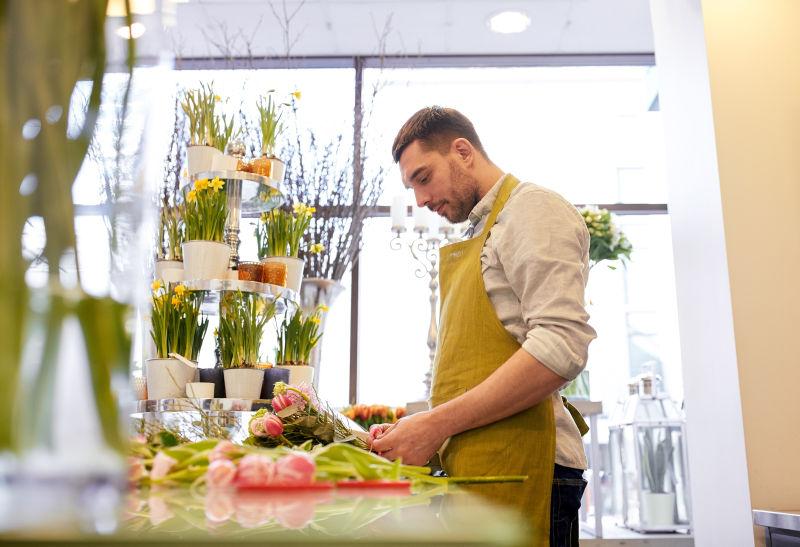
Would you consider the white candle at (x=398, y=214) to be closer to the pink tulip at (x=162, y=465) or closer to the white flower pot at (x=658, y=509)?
the white flower pot at (x=658, y=509)

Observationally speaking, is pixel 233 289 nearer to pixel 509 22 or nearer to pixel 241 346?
pixel 241 346

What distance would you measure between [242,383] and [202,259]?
310 millimetres

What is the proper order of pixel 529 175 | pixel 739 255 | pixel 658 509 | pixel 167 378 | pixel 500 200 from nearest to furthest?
pixel 500 200 < pixel 167 378 < pixel 739 255 < pixel 658 509 < pixel 529 175

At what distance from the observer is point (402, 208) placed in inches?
148

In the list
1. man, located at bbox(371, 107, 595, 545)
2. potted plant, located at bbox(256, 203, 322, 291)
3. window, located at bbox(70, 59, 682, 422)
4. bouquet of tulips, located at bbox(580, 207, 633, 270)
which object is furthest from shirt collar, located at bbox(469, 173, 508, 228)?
window, located at bbox(70, 59, 682, 422)

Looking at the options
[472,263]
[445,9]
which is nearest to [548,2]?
[445,9]

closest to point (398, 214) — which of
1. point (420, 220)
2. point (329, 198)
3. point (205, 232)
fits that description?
point (420, 220)

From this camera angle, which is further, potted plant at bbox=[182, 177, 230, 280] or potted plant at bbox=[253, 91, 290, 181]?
potted plant at bbox=[253, 91, 290, 181]

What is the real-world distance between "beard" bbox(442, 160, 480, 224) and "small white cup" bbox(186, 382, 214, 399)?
2.21 ft

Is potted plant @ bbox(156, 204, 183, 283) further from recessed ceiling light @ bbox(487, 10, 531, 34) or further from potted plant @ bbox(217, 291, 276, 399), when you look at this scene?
recessed ceiling light @ bbox(487, 10, 531, 34)

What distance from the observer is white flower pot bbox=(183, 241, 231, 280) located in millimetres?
1766

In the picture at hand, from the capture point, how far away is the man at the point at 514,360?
4.23 feet

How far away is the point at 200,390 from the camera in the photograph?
1.67m

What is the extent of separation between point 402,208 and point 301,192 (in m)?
0.68
